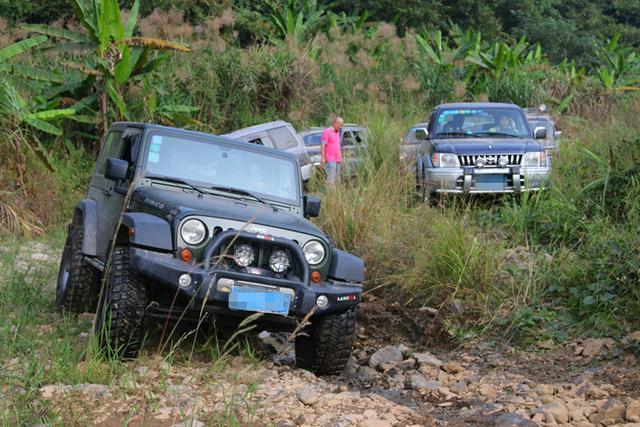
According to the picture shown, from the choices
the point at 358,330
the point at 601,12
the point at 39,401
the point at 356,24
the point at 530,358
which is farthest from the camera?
the point at 601,12

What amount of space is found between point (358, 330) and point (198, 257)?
9.63ft

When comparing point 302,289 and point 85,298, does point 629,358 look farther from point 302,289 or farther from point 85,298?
point 85,298

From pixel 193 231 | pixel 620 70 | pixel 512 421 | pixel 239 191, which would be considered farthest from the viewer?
pixel 620 70

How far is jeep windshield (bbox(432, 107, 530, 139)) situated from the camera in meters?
13.4

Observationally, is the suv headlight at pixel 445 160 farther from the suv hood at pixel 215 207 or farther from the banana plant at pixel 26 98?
the banana plant at pixel 26 98

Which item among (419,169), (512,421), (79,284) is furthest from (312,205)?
(419,169)

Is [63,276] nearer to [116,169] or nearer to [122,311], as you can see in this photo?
[116,169]

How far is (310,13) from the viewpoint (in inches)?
1183

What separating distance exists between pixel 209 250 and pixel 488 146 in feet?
23.4

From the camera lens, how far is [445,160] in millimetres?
12477

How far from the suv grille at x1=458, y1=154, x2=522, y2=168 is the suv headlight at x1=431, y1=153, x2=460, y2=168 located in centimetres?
8

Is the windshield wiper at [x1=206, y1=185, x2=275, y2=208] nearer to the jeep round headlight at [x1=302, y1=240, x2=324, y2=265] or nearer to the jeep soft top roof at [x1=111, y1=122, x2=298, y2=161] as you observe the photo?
the jeep soft top roof at [x1=111, y1=122, x2=298, y2=161]

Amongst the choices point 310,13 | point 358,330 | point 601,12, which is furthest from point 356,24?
point 358,330

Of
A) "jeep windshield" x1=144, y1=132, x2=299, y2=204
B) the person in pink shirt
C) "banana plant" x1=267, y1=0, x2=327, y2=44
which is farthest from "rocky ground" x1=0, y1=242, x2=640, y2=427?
"banana plant" x1=267, y1=0, x2=327, y2=44
